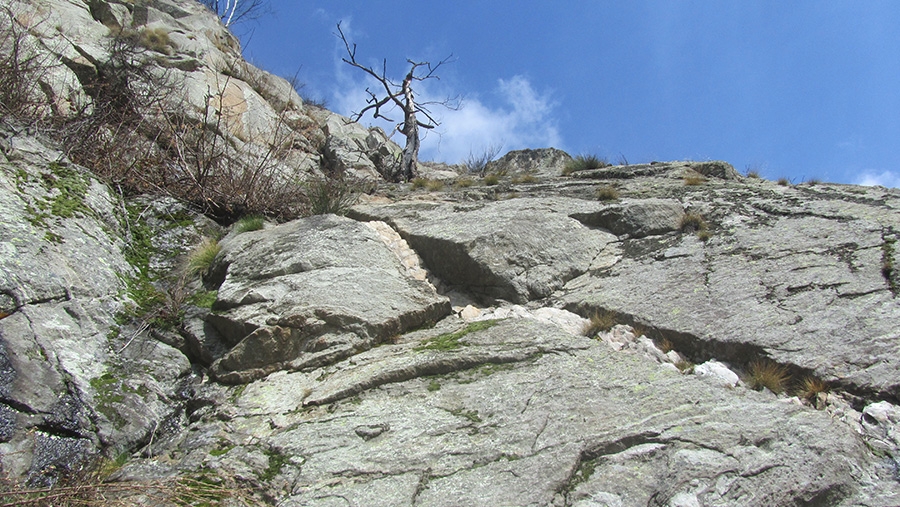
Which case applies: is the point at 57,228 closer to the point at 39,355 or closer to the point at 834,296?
the point at 39,355

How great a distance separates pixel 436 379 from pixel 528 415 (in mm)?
718

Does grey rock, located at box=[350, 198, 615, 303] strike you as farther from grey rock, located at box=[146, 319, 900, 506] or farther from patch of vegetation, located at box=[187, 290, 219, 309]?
patch of vegetation, located at box=[187, 290, 219, 309]

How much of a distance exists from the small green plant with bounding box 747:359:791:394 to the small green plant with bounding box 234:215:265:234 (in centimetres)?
469

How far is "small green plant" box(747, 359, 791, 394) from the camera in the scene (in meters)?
3.51

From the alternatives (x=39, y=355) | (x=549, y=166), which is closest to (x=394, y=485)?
(x=39, y=355)

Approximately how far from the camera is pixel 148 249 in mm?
5281

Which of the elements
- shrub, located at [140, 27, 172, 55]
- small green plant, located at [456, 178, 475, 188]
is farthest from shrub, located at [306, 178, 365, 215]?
shrub, located at [140, 27, 172, 55]

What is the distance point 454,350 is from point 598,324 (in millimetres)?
1231

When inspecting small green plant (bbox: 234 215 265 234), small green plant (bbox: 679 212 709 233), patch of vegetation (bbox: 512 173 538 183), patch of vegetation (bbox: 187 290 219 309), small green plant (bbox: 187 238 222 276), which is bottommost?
patch of vegetation (bbox: 187 290 219 309)

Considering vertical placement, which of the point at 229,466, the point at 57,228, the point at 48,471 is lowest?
the point at 48,471

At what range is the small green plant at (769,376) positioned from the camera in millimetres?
3512

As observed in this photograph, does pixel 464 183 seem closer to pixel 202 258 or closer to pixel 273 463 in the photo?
pixel 202 258

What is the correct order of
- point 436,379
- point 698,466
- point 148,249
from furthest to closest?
point 148,249 → point 436,379 → point 698,466

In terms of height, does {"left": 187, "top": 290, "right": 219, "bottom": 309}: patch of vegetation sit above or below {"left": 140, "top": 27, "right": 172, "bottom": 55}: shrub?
below
